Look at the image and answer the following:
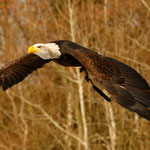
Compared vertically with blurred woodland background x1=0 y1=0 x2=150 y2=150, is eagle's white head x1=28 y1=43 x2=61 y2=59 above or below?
above

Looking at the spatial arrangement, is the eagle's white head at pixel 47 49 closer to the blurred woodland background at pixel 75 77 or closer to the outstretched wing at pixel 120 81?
the outstretched wing at pixel 120 81

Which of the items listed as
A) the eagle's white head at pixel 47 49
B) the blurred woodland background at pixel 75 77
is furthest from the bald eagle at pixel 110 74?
the blurred woodland background at pixel 75 77

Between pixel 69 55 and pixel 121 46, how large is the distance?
5192 millimetres

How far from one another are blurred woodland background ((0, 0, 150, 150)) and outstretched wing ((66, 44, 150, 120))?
3820 millimetres

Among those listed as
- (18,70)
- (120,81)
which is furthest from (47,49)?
(120,81)

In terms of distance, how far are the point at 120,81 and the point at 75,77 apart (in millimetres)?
5662

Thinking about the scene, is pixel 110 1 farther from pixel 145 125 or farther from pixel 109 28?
pixel 145 125

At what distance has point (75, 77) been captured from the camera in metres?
11.6

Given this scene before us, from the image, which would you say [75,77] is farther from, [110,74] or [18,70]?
[110,74]

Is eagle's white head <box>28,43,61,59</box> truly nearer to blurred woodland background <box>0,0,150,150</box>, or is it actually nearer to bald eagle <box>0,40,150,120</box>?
bald eagle <box>0,40,150,120</box>

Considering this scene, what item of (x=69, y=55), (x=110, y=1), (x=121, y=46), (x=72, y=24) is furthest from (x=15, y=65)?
(x=110, y=1)

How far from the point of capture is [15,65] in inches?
314

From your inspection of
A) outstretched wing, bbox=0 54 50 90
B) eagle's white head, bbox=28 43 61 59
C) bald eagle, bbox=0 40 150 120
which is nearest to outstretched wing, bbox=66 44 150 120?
bald eagle, bbox=0 40 150 120

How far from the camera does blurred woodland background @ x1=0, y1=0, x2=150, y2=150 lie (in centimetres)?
1148
